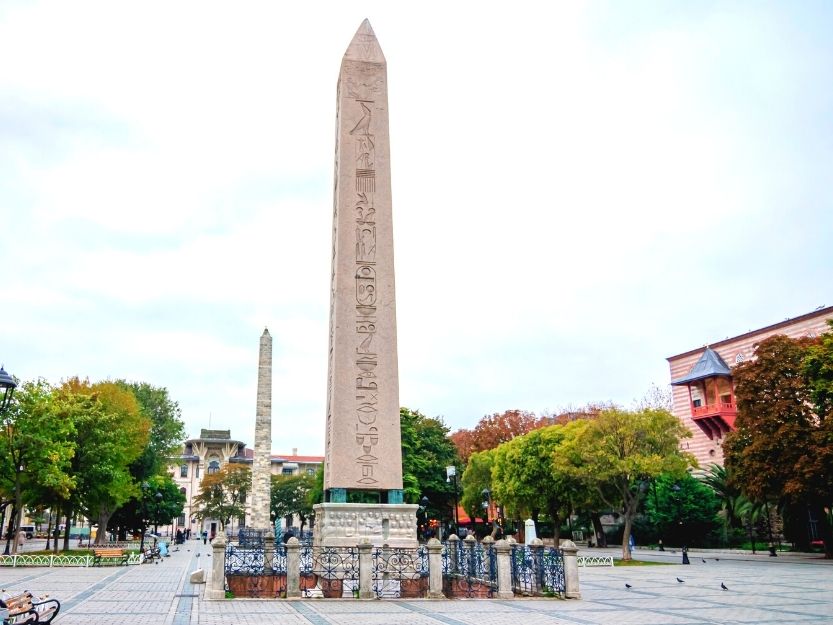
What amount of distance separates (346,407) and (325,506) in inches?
86.0

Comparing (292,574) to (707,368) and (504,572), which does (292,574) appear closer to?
(504,572)

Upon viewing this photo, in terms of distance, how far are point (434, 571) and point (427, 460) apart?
32530 millimetres

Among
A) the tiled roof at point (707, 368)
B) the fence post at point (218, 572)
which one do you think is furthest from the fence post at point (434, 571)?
the tiled roof at point (707, 368)

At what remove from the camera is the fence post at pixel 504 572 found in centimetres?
1552

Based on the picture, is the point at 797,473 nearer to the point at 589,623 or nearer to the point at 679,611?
the point at 679,611

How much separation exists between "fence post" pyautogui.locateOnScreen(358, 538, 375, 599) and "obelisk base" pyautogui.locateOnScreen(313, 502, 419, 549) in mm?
1147

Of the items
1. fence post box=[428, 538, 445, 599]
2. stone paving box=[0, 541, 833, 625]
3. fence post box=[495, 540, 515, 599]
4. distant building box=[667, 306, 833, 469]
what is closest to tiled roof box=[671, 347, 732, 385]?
distant building box=[667, 306, 833, 469]

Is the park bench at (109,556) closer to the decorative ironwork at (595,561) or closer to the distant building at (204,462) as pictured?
the decorative ironwork at (595,561)

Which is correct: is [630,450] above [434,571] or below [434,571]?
above

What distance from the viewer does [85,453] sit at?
33094mm

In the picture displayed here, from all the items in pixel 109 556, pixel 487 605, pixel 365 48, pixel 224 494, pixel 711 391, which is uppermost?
pixel 365 48

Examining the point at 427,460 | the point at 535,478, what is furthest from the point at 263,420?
the point at 535,478

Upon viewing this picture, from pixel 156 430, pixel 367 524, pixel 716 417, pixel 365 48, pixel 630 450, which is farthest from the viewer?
pixel 156 430

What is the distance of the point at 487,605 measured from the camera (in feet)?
46.0
